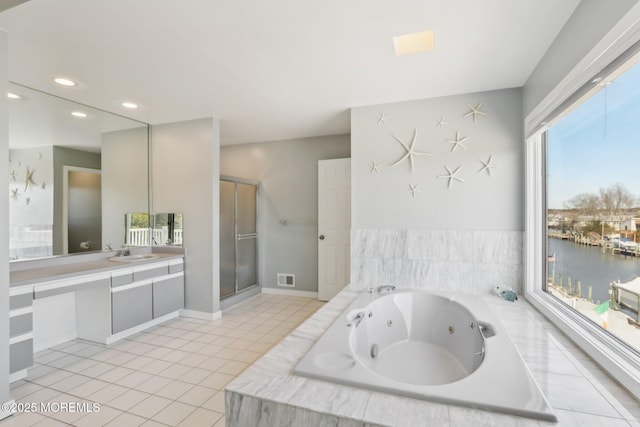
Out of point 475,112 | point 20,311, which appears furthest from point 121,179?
point 475,112

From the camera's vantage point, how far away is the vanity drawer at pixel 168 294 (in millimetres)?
3270

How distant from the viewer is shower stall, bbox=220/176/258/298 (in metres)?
3.95

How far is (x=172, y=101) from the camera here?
2.97 meters

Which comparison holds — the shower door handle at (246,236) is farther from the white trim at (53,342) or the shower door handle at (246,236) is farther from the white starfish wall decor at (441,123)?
the white starfish wall decor at (441,123)

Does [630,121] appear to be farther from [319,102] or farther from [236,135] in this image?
[236,135]

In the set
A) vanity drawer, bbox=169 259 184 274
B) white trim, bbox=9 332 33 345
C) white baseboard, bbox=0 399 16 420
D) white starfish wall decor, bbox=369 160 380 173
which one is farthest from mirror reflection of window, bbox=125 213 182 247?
white starfish wall decor, bbox=369 160 380 173

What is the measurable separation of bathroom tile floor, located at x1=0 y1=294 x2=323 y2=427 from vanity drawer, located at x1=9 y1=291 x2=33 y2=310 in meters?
0.60

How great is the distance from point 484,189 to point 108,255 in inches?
163

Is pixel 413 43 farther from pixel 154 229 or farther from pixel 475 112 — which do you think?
pixel 154 229

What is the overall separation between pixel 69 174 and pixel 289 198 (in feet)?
8.65

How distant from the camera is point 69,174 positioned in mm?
2928

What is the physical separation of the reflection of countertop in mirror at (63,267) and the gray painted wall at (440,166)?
248 cm

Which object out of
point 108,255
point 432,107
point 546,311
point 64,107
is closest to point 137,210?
point 108,255

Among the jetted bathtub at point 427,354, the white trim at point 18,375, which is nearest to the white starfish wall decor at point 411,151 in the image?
the jetted bathtub at point 427,354
